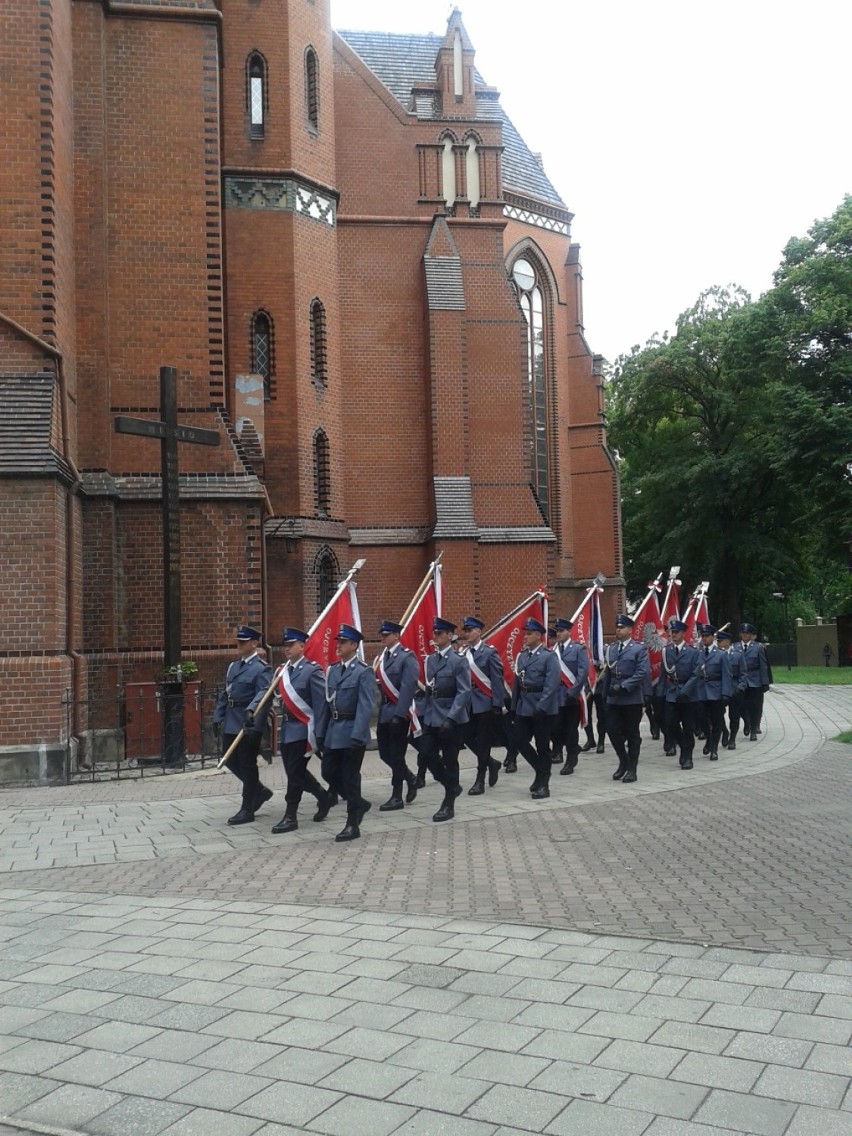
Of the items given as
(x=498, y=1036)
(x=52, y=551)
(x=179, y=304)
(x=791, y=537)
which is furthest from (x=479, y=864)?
(x=791, y=537)

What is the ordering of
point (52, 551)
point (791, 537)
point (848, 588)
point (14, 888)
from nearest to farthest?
1. point (14, 888)
2. point (52, 551)
3. point (791, 537)
4. point (848, 588)

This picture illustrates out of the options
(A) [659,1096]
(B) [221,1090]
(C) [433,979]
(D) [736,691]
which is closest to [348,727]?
(C) [433,979]

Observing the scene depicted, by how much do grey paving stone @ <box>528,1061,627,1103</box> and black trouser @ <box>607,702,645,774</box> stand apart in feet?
28.6

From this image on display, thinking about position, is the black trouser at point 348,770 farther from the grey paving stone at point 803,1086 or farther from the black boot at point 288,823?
the grey paving stone at point 803,1086

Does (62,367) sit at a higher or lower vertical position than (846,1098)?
higher

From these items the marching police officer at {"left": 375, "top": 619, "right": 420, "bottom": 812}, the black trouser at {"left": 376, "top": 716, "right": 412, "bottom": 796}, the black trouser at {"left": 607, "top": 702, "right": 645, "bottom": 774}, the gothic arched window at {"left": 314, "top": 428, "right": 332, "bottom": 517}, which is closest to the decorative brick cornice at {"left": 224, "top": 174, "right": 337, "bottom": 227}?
the gothic arched window at {"left": 314, "top": 428, "right": 332, "bottom": 517}

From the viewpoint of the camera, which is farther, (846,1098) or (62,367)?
(62,367)

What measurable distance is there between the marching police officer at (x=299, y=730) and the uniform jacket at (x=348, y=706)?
0.19 m

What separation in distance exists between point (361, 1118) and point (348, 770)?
5.43m

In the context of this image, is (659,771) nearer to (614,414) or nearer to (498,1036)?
(498,1036)

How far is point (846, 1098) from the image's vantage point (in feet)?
12.7

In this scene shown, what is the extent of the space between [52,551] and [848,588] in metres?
53.6

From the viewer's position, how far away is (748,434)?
4353cm

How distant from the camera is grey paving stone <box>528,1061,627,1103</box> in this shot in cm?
395
